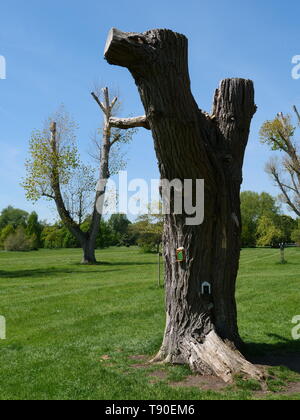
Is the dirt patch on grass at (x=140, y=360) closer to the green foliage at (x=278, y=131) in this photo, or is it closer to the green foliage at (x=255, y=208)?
the green foliage at (x=278, y=131)

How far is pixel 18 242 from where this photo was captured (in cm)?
5203

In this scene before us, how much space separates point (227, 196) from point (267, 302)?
244 inches

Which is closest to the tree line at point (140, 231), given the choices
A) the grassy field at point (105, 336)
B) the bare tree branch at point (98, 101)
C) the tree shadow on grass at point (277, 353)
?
the bare tree branch at point (98, 101)

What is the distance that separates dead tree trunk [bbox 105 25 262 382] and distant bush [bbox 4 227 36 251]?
157 feet

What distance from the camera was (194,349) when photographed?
20.0ft

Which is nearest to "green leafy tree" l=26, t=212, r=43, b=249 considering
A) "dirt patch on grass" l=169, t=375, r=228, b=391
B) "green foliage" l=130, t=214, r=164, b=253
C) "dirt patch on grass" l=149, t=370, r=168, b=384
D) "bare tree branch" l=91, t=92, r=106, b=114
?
"green foliage" l=130, t=214, r=164, b=253

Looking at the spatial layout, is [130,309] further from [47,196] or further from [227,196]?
[47,196]

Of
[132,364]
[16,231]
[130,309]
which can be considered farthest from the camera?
[16,231]

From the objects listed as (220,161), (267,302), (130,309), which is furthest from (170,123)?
(267,302)

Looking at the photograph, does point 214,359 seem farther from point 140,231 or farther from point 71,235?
point 71,235

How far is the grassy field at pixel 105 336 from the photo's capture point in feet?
17.5

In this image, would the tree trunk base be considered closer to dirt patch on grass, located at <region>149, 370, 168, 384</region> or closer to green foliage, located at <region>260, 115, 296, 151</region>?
dirt patch on grass, located at <region>149, 370, 168, 384</region>

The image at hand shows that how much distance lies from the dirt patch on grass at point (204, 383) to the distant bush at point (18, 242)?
160 ft
